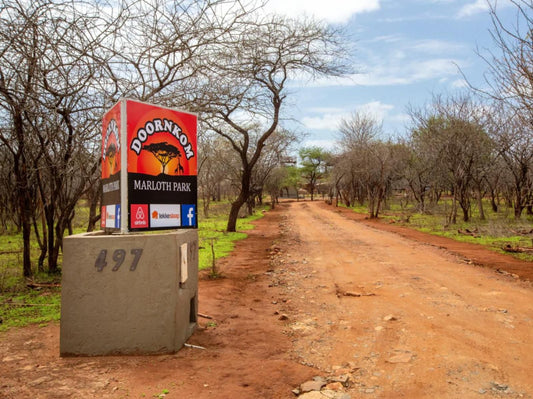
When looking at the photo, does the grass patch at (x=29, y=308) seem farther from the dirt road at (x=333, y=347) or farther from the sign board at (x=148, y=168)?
the sign board at (x=148, y=168)

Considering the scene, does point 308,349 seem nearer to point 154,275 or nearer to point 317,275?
point 154,275

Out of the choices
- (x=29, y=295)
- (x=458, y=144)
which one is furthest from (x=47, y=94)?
(x=458, y=144)

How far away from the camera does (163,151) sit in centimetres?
478

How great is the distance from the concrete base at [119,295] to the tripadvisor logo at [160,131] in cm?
103

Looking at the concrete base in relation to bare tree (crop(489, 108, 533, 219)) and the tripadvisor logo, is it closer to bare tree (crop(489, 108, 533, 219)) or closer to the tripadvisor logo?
the tripadvisor logo

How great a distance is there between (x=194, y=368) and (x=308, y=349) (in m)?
1.27

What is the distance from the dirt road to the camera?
3.48 meters

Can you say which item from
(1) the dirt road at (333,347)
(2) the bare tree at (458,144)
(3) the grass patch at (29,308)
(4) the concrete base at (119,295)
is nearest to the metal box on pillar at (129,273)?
(4) the concrete base at (119,295)

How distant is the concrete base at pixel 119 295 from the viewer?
4207mm

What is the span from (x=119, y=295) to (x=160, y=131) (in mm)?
1857

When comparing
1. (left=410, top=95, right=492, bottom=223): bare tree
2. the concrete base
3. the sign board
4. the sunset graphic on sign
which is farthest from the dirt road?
(left=410, top=95, right=492, bottom=223): bare tree

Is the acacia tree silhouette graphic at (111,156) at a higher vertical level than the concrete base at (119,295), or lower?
higher

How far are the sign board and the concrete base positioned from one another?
349 mm

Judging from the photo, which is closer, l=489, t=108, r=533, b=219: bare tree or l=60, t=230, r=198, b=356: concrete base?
l=60, t=230, r=198, b=356: concrete base
